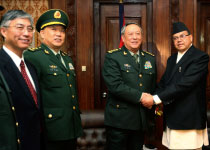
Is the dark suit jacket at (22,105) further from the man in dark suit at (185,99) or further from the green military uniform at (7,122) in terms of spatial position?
the man in dark suit at (185,99)

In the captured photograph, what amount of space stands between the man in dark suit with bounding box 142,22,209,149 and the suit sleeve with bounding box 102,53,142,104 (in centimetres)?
11

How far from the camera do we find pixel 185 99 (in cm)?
180

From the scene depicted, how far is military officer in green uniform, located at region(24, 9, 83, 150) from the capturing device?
1.49m

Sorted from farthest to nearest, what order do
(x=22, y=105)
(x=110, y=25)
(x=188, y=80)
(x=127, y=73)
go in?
(x=110, y=25) → (x=127, y=73) → (x=188, y=80) → (x=22, y=105)

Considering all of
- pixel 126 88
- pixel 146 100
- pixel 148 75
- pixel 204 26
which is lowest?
pixel 146 100

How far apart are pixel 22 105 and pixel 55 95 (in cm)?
39

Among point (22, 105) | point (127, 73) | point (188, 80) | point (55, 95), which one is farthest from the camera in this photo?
point (127, 73)

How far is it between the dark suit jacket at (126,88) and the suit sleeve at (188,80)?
0.20 metres

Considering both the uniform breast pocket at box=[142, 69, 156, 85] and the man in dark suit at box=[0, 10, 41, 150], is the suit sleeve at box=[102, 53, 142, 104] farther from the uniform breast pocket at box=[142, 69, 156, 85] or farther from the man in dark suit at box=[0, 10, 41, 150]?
the man in dark suit at box=[0, 10, 41, 150]

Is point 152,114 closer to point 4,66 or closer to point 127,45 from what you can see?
point 127,45

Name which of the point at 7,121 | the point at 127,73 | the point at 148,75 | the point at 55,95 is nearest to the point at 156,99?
the point at 148,75

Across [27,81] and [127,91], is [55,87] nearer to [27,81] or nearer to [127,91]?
[27,81]

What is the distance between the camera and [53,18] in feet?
5.26

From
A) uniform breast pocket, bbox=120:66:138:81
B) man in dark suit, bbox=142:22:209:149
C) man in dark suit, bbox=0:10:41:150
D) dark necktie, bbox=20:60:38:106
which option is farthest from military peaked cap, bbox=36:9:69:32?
man in dark suit, bbox=142:22:209:149
